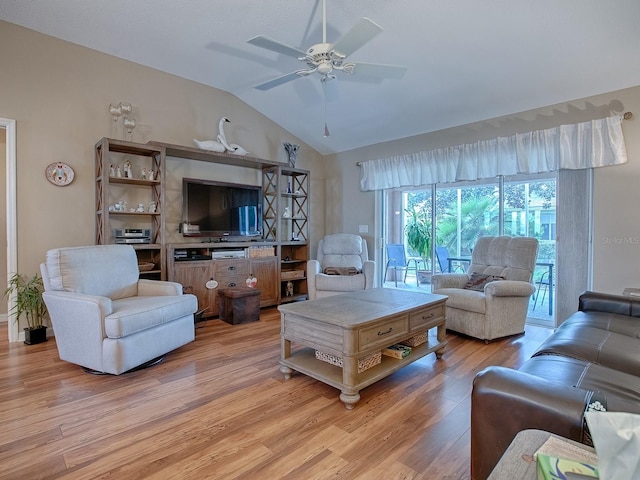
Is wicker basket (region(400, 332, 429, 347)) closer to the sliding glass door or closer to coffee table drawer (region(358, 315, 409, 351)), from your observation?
coffee table drawer (region(358, 315, 409, 351))

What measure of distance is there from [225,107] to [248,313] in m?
2.81

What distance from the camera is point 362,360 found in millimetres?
2256

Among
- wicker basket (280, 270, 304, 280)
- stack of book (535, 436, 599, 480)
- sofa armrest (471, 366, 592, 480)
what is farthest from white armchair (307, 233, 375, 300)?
stack of book (535, 436, 599, 480)

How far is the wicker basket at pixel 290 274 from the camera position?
492 cm

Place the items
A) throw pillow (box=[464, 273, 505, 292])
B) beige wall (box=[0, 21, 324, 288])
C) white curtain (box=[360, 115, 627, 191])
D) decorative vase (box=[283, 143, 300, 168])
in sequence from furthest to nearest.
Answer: decorative vase (box=[283, 143, 300, 168]), throw pillow (box=[464, 273, 505, 292]), white curtain (box=[360, 115, 627, 191]), beige wall (box=[0, 21, 324, 288])

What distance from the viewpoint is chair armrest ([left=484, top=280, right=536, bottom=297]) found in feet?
10.6

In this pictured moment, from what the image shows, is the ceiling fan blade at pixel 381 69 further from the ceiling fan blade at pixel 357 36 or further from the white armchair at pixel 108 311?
the white armchair at pixel 108 311

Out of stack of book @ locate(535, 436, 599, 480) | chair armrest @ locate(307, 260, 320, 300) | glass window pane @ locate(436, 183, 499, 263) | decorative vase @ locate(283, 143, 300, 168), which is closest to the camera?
stack of book @ locate(535, 436, 599, 480)

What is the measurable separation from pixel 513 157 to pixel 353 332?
317 centimetres

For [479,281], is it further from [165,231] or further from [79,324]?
[79,324]

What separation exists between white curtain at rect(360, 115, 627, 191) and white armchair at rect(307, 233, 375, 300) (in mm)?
1008

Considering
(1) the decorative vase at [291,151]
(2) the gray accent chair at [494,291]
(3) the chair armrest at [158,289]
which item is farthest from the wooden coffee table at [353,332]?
(1) the decorative vase at [291,151]

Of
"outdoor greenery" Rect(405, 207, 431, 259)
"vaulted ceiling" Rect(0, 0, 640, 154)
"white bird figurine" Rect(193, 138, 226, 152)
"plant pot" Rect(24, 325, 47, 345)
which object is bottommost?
"plant pot" Rect(24, 325, 47, 345)

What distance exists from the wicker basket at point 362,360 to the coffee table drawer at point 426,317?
36 cm
